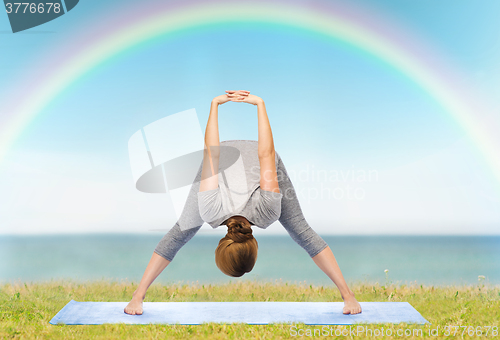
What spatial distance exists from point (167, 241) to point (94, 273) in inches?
83.6

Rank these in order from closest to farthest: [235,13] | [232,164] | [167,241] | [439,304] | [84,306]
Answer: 1. [232,164]
2. [167,241]
3. [84,306]
4. [439,304]
5. [235,13]

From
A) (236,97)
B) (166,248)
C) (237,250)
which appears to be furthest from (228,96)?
(166,248)

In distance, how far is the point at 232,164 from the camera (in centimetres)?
257

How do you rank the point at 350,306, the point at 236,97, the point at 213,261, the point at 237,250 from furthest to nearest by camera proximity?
the point at 213,261, the point at 350,306, the point at 236,97, the point at 237,250

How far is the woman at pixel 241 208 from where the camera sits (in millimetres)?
2262

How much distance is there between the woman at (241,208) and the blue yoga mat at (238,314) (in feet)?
0.47

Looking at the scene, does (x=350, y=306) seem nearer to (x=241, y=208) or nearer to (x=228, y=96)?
(x=241, y=208)

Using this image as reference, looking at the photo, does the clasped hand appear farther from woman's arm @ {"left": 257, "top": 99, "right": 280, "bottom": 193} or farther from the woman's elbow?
the woman's elbow

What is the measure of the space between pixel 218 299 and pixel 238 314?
81 cm

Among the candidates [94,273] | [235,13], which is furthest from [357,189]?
[94,273]

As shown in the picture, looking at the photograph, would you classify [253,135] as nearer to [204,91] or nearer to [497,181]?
[204,91]

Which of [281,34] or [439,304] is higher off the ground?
[281,34]

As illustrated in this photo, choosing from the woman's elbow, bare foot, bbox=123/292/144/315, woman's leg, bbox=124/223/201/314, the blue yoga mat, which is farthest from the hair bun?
bare foot, bbox=123/292/144/315

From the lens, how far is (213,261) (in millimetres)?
5094
